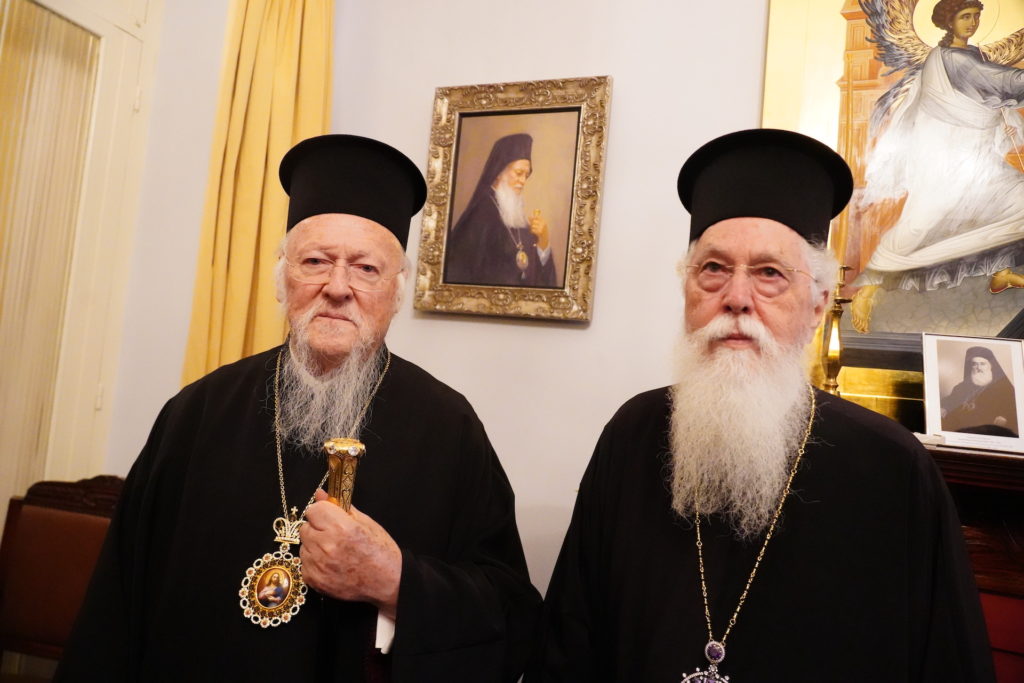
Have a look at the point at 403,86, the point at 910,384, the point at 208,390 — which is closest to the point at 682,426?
the point at 910,384

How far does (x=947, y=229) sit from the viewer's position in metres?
2.59

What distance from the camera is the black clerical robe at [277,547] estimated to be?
1778mm

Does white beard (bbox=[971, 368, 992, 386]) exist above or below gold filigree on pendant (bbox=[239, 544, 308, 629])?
above

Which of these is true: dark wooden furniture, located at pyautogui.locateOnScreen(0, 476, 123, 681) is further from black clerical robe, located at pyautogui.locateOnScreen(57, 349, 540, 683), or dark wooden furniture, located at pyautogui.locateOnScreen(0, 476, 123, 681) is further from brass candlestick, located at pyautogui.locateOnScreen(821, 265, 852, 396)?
brass candlestick, located at pyautogui.locateOnScreen(821, 265, 852, 396)

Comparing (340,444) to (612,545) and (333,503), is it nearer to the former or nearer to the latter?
(333,503)

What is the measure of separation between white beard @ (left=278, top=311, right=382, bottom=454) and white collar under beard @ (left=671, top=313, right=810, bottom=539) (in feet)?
2.94

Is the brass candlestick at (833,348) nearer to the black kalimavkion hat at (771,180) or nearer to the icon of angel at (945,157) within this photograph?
the icon of angel at (945,157)

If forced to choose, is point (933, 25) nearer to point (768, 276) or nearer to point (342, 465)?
point (768, 276)

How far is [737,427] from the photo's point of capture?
179 cm

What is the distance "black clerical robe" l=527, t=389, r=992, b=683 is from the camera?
162cm

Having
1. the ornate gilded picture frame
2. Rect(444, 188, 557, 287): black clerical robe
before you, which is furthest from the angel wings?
Rect(444, 188, 557, 287): black clerical robe

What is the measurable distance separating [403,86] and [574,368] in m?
1.58

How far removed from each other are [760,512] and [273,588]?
1.20 m

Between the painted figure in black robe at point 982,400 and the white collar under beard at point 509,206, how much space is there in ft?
5.61
